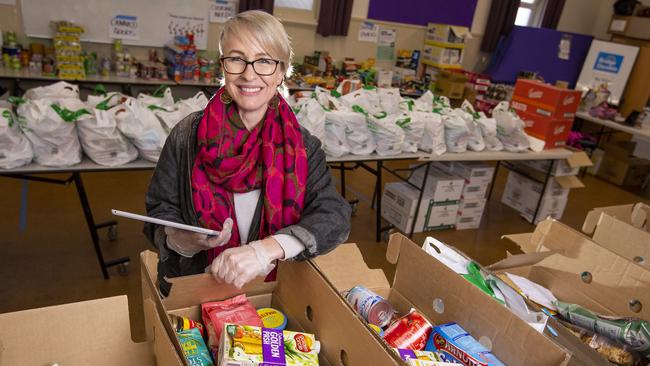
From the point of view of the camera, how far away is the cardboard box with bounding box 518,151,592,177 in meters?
3.87

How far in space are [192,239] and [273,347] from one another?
36 centimetres

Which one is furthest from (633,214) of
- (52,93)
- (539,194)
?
(52,93)

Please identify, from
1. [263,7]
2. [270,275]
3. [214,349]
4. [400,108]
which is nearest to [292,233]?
[270,275]

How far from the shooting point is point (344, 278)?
142 centimetres

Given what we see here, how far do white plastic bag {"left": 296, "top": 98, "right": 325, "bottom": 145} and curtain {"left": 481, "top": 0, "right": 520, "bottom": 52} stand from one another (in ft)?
14.6

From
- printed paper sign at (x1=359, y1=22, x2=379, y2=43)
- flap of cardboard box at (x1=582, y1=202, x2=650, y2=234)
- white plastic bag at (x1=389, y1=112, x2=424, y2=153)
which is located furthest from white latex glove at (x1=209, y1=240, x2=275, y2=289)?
printed paper sign at (x1=359, y1=22, x2=379, y2=43)

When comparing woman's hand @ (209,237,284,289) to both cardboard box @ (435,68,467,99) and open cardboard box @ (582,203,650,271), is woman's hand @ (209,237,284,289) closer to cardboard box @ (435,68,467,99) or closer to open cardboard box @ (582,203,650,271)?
open cardboard box @ (582,203,650,271)

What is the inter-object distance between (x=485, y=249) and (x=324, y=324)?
115 inches

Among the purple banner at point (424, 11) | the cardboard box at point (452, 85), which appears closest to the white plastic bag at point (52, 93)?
the purple banner at point (424, 11)

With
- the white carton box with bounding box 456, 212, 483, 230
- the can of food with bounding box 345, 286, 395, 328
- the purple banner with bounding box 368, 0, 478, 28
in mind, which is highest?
the purple banner with bounding box 368, 0, 478, 28

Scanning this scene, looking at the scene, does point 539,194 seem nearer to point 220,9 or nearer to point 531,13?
point 220,9

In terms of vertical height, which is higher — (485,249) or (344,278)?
(344,278)

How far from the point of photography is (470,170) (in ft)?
12.1

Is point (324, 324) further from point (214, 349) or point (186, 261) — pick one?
point (186, 261)
